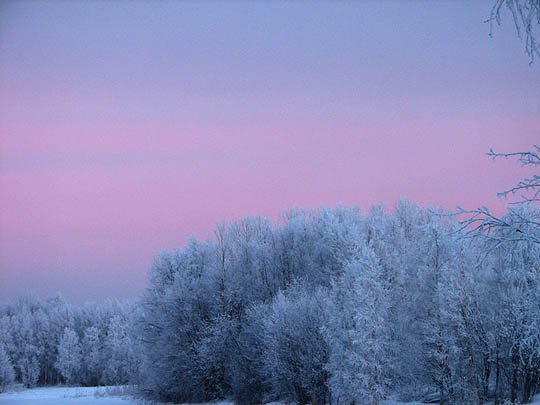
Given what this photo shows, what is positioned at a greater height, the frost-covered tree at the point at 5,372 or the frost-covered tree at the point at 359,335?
the frost-covered tree at the point at 359,335

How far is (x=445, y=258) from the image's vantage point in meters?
38.6

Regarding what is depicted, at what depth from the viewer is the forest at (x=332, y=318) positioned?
3509 cm

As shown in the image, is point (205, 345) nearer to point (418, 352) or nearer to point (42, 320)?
point (418, 352)

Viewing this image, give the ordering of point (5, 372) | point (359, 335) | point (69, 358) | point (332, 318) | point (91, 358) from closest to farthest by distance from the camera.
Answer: point (359, 335)
point (332, 318)
point (5, 372)
point (91, 358)
point (69, 358)

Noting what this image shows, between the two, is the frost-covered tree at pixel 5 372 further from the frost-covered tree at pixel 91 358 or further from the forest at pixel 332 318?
the forest at pixel 332 318

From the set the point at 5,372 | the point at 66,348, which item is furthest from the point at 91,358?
the point at 5,372

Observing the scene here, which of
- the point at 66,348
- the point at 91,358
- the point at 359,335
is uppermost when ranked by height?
the point at 359,335

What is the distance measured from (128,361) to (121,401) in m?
29.9

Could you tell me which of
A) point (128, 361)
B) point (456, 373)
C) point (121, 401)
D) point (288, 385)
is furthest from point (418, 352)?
point (128, 361)

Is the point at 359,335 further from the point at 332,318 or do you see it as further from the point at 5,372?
the point at 5,372

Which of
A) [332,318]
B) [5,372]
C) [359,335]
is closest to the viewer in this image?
[359,335]

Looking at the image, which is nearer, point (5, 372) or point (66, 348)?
point (5, 372)

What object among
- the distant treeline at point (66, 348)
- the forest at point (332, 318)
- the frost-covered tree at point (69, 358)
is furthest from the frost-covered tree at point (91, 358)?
Answer: the forest at point (332, 318)

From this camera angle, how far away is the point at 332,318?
116 feet
